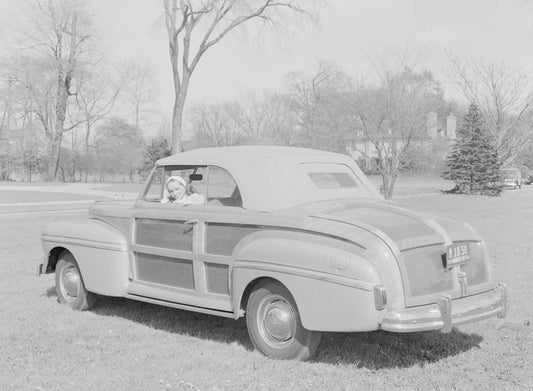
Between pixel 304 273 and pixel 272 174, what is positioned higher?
pixel 272 174

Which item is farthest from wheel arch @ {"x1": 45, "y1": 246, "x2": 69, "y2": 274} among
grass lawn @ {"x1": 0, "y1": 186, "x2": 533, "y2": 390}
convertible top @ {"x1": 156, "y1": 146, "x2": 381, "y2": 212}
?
convertible top @ {"x1": 156, "y1": 146, "x2": 381, "y2": 212}

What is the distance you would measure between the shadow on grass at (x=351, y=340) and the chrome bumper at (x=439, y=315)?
0.45 m

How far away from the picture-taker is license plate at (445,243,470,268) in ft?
15.3

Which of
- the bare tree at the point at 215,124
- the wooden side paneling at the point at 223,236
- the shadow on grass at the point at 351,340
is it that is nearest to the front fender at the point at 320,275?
the wooden side paneling at the point at 223,236

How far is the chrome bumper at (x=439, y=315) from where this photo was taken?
14.0 ft

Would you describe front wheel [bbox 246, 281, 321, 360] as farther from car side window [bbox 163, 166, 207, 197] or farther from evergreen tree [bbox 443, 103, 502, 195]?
evergreen tree [bbox 443, 103, 502, 195]

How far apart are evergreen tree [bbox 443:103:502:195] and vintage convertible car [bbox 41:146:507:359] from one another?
3208 centimetres

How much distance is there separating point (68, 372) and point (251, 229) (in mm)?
1727

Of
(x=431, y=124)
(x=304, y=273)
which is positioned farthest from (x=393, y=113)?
(x=304, y=273)

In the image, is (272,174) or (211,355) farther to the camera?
(272,174)

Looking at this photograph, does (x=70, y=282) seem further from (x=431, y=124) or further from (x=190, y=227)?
(x=431, y=124)

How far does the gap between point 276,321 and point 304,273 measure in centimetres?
54

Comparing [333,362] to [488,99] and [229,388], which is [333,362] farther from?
[488,99]

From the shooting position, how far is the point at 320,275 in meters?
4.43
